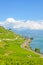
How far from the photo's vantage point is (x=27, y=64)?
35.4 meters

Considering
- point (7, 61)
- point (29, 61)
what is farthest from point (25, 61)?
point (7, 61)

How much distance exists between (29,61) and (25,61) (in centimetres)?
73

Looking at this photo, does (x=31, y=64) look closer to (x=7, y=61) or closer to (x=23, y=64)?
(x=23, y=64)

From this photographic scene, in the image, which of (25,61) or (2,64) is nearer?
(2,64)

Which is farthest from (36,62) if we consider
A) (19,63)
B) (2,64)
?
(2,64)

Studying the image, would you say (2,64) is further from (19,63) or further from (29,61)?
(29,61)

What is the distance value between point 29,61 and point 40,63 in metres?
1.88

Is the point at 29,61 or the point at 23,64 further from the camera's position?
the point at 29,61

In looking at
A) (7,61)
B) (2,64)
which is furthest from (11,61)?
(2,64)

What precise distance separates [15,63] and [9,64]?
3.85 feet

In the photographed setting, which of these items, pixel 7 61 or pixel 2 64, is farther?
pixel 7 61

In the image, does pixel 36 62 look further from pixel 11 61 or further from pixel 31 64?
pixel 11 61

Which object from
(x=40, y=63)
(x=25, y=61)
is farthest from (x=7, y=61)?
(x=40, y=63)

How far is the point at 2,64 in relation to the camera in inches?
1342
